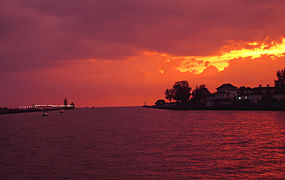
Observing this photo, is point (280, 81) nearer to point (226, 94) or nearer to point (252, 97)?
point (252, 97)

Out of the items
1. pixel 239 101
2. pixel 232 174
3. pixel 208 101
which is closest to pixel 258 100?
pixel 239 101

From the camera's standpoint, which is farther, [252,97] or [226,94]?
[226,94]

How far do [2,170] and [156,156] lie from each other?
13009 mm

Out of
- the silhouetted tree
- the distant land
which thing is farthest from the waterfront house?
the silhouetted tree

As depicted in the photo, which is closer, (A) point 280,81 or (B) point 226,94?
(A) point 280,81

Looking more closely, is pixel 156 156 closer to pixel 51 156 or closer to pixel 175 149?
pixel 175 149

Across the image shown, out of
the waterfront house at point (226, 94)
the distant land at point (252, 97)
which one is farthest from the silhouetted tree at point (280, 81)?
the waterfront house at point (226, 94)

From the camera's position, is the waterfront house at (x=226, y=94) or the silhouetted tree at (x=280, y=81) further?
the waterfront house at (x=226, y=94)

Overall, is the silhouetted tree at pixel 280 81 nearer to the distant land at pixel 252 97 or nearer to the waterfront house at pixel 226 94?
the distant land at pixel 252 97

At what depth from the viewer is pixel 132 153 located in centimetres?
2695

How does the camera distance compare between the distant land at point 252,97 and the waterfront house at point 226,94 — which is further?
the waterfront house at point 226,94

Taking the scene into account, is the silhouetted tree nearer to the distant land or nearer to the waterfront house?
the distant land

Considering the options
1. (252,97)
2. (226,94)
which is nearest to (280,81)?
(252,97)

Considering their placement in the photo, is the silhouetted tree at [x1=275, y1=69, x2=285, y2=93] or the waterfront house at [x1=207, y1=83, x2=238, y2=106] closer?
the silhouetted tree at [x1=275, y1=69, x2=285, y2=93]
